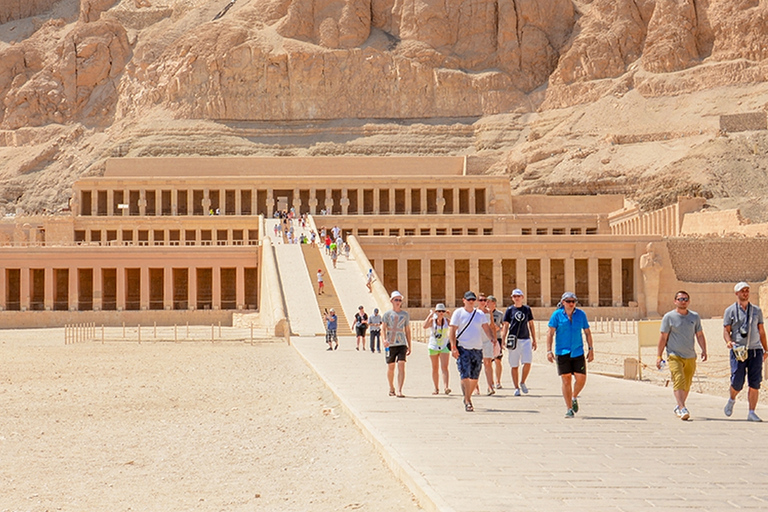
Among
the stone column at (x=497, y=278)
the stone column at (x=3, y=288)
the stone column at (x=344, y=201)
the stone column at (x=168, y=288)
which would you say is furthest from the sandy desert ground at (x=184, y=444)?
the stone column at (x=344, y=201)

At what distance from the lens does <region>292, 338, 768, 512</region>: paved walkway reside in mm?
9617

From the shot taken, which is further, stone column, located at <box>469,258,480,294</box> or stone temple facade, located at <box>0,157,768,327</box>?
stone column, located at <box>469,258,480,294</box>

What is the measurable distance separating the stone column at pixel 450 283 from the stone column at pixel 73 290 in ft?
66.7

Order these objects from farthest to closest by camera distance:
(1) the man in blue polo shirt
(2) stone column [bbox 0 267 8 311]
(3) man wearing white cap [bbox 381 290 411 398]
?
(2) stone column [bbox 0 267 8 311]
(3) man wearing white cap [bbox 381 290 411 398]
(1) the man in blue polo shirt

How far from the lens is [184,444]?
47.6 feet

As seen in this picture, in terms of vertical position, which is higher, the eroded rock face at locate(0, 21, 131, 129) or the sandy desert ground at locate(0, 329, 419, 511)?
the eroded rock face at locate(0, 21, 131, 129)

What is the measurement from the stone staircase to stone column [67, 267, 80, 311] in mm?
12843

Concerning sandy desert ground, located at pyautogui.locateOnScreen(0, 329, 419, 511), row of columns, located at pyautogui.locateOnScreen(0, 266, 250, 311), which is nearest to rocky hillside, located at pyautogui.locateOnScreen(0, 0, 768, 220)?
row of columns, located at pyautogui.locateOnScreen(0, 266, 250, 311)

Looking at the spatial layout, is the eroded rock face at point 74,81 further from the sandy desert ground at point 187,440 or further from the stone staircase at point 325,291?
the sandy desert ground at point 187,440

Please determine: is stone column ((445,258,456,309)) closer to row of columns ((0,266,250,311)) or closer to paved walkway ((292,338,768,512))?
row of columns ((0,266,250,311))

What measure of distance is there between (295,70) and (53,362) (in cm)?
7257

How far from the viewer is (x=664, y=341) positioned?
15.1m

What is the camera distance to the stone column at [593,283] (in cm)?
5522

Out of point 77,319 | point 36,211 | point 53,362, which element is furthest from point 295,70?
point 53,362
